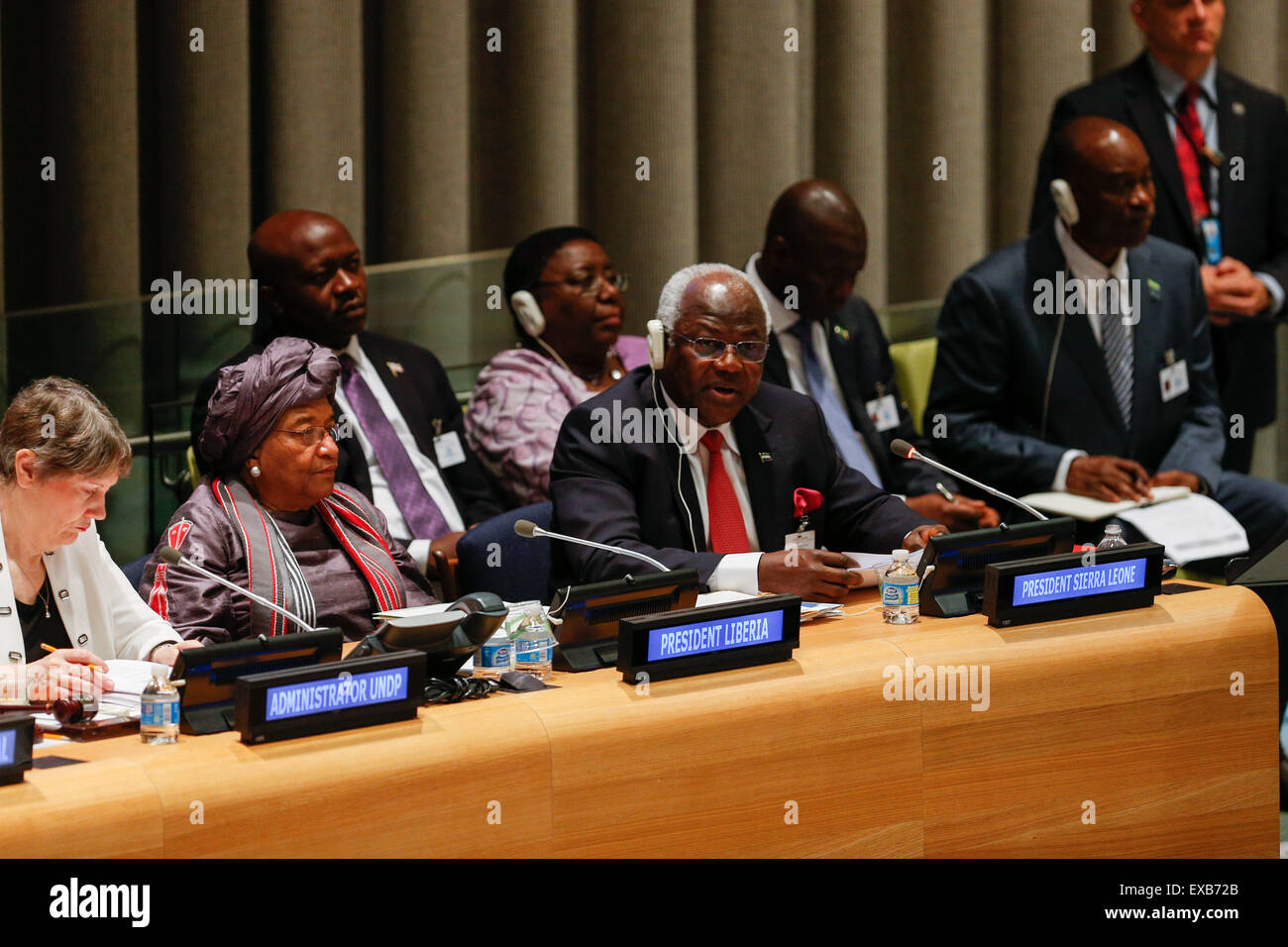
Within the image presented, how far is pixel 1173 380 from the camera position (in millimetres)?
4414

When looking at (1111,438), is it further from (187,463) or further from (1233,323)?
(187,463)

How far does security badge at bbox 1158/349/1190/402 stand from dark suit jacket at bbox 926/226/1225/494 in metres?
0.01

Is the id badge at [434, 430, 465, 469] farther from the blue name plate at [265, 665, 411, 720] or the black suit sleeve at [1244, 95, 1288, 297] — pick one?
the black suit sleeve at [1244, 95, 1288, 297]

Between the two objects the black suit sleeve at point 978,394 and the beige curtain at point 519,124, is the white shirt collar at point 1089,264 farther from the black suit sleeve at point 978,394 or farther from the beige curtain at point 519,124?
the beige curtain at point 519,124

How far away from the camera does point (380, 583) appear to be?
2984 millimetres

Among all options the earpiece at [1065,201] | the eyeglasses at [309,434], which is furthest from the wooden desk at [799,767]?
the earpiece at [1065,201]

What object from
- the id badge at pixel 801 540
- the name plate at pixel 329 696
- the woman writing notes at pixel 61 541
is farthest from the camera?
the id badge at pixel 801 540

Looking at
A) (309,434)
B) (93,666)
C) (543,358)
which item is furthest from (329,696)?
(543,358)

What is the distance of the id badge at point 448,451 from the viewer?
4.06 meters

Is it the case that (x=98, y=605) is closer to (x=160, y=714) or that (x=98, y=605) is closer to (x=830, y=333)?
(x=160, y=714)

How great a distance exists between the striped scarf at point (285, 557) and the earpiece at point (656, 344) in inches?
25.4

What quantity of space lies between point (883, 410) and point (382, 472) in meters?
1.37

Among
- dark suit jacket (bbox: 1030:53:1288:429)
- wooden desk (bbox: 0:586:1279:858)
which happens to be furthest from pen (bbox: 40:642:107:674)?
dark suit jacket (bbox: 1030:53:1288:429)

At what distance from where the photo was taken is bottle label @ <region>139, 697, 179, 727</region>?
2.13m
